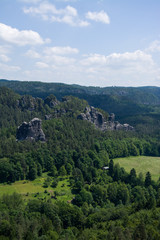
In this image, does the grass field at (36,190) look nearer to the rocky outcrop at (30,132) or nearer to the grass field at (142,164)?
the rocky outcrop at (30,132)

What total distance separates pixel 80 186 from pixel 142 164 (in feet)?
212

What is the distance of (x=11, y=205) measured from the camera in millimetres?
Answer: 74250

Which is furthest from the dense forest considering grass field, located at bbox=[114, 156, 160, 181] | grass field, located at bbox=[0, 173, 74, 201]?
grass field, located at bbox=[114, 156, 160, 181]

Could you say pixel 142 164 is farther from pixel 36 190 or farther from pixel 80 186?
pixel 36 190

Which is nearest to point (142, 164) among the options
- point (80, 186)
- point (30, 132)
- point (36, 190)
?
point (80, 186)

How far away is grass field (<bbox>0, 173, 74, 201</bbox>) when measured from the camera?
91.4 m

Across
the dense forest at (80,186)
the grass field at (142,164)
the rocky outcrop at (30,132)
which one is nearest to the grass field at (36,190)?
the dense forest at (80,186)

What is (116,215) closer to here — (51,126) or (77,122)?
(51,126)

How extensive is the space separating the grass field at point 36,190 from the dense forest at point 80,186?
296 centimetres

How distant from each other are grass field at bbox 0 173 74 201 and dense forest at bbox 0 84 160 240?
9.71ft

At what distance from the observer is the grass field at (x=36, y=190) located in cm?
9144

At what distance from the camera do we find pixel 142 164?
148m

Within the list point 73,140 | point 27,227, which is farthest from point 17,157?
point 27,227

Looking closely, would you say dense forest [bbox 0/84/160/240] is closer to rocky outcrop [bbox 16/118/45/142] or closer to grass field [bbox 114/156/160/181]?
rocky outcrop [bbox 16/118/45/142]
